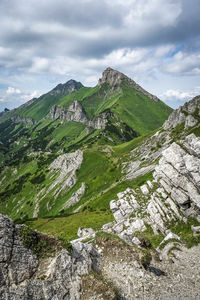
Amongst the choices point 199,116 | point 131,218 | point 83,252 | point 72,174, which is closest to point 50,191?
point 72,174

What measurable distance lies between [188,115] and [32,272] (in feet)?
458

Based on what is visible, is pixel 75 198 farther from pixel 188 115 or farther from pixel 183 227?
pixel 188 115

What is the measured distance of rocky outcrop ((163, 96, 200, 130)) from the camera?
399ft

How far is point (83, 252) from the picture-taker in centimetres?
2033

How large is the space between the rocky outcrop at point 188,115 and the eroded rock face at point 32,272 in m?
126

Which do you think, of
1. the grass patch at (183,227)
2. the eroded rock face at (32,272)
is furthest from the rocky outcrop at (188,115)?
the eroded rock face at (32,272)

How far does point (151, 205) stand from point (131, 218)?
6690mm

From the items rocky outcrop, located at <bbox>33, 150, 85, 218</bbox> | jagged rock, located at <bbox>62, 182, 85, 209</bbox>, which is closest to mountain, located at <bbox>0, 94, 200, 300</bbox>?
jagged rock, located at <bbox>62, 182, 85, 209</bbox>

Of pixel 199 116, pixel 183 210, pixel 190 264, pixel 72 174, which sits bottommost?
pixel 190 264

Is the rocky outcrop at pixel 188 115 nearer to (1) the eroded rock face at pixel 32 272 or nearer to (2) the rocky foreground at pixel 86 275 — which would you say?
(2) the rocky foreground at pixel 86 275

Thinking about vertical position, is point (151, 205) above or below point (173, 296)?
above

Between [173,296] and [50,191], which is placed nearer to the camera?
[173,296]

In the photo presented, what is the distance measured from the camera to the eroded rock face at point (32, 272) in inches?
592

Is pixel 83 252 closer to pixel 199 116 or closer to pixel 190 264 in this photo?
pixel 190 264
